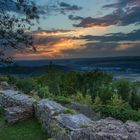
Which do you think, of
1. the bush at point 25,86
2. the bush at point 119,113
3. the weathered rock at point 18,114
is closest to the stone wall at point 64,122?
the weathered rock at point 18,114

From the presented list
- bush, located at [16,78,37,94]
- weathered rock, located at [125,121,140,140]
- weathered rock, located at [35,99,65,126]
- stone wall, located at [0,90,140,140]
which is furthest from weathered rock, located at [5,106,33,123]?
bush, located at [16,78,37,94]

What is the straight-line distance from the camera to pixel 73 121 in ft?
46.5

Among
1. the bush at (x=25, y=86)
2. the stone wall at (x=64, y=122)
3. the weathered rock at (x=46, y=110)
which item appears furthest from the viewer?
the bush at (x=25, y=86)

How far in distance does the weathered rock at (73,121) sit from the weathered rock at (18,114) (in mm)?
5375

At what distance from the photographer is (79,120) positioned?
1425 cm

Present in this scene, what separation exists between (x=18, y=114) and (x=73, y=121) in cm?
713

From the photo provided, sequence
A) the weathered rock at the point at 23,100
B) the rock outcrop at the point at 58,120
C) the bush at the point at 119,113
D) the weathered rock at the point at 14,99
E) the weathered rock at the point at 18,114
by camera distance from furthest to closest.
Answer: the bush at the point at 119,113
the weathered rock at the point at 14,99
the weathered rock at the point at 23,100
the weathered rock at the point at 18,114
the rock outcrop at the point at 58,120

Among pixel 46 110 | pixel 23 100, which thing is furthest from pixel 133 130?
pixel 23 100

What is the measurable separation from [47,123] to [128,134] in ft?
23.1

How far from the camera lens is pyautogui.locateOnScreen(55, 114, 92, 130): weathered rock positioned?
44.4ft

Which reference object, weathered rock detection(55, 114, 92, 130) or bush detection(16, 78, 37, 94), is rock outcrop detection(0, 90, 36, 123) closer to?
weathered rock detection(55, 114, 92, 130)

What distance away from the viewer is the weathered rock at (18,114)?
67.7ft

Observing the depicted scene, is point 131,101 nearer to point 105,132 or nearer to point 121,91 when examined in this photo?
point 121,91

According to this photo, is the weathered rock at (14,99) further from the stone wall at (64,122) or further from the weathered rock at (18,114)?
the weathered rock at (18,114)
